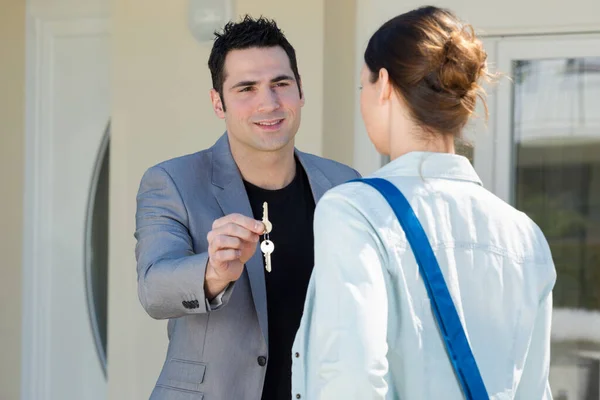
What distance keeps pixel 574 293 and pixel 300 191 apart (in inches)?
65.9

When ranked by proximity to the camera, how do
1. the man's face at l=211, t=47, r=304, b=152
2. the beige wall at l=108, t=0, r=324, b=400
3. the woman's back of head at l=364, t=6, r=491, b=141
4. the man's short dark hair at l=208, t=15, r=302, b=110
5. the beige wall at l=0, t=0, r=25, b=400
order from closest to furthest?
the woman's back of head at l=364, t=6, r=491, b=141, the man's face at l=211, t=47, r=304, b=152, the man's short dark hair at l=208, t=15, r=302, b=110, the beige wall at l=108, t=0, r=324, b=400, the beige wall at l=0, t=0, r=25, b=400

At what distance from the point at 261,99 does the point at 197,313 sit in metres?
0.75

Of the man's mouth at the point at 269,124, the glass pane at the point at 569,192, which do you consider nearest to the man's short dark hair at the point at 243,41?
the man's mouth at the point at 269,124

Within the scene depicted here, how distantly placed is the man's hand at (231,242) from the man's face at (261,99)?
0.67 metres

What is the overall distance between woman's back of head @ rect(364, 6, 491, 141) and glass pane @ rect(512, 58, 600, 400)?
7.93ft

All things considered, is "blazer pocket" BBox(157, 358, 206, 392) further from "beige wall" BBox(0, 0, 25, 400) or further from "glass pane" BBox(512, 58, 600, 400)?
"beige wall" BBox(0, 0, 25, 400)

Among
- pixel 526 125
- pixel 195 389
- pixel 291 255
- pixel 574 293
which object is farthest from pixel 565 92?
pixel 195 389

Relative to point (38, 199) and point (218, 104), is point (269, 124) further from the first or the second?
point (38, 199)

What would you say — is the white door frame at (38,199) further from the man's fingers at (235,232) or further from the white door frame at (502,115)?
the man's fingers at (235,232)

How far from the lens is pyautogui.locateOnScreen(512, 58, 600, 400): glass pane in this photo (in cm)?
421

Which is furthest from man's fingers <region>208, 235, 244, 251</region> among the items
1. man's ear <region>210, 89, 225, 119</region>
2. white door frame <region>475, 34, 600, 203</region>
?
white door frame <region>475, 34, 600, 203</region>

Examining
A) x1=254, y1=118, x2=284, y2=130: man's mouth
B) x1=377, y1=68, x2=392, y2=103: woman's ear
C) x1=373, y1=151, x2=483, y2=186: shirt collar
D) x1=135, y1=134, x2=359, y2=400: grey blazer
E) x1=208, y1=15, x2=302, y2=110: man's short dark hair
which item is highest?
x1=208, y1=15, x2=302, y2=110: man's short dark hair

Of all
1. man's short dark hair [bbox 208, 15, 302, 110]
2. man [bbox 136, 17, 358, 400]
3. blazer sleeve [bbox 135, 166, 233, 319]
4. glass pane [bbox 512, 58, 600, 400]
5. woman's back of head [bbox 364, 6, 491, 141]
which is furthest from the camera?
glass pane [bbox 512, 58, 600, 400]

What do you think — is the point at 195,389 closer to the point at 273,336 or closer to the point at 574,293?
the point at 273,336
